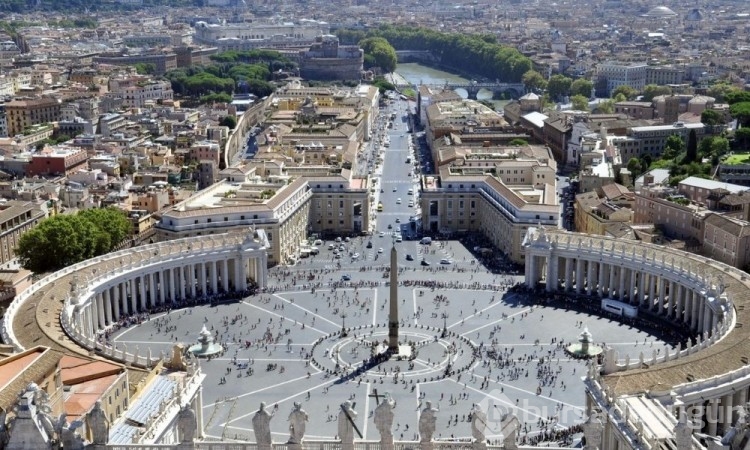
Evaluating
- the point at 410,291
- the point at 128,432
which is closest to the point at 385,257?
the point at 410,291

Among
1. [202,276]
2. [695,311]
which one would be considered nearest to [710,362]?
[695,311]

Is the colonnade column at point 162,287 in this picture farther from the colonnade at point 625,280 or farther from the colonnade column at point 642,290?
the colonnade column at point 642,290

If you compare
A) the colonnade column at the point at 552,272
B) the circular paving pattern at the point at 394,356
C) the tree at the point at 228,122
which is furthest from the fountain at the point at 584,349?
the tree at the point at 228,122

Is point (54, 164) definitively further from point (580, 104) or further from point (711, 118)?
point (580, 104)

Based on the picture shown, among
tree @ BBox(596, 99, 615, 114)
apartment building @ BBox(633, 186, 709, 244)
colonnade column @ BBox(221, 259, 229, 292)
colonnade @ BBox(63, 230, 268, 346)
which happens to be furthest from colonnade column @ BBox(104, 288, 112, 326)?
tree @ BBox(596, 99, 615, 114)

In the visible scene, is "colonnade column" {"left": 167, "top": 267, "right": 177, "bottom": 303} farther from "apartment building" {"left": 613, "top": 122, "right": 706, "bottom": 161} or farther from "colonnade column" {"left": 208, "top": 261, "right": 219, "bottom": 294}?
"apartment building" {"left": 613, "top": 122, "right": 706, "bottom": 161}

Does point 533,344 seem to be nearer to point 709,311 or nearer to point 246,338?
point 709,311

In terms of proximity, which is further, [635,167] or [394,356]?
[635,167]
